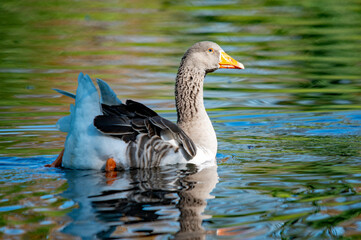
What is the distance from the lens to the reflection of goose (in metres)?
6.18

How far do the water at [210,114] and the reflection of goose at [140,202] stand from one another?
2cm

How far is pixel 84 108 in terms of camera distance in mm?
8516

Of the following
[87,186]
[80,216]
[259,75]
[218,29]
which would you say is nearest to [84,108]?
[87,186]

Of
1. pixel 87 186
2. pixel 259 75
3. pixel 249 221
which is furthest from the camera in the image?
pixel 259 75

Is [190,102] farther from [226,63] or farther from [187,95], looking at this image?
[226,63]

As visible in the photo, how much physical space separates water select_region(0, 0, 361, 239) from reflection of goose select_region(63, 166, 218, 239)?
2 cm

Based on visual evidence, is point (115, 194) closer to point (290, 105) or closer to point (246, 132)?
point (246, 132)

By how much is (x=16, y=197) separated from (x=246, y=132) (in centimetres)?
496

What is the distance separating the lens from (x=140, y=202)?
712cm

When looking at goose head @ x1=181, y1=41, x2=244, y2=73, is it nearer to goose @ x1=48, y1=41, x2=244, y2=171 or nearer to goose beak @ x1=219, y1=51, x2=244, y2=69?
goose beak @ x1=219, y1=51, x2=244, y2=69

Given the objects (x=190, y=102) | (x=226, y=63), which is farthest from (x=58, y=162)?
(x=226, y=63)

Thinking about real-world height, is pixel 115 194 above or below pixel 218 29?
below

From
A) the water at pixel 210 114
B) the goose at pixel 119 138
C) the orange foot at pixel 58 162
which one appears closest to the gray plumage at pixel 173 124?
the goose at pixel 119 138

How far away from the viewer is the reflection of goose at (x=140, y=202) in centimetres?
618
